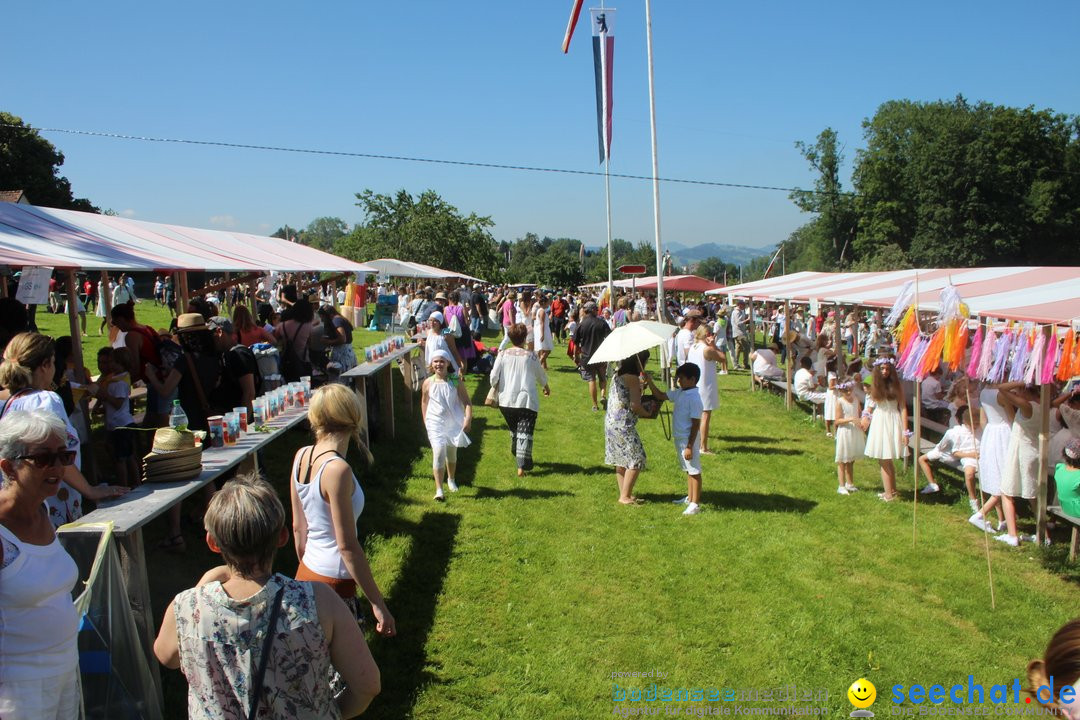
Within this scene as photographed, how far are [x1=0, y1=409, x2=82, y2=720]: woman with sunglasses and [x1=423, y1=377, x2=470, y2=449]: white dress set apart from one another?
4503 mm

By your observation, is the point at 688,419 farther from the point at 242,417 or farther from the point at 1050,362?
the point at 242,417

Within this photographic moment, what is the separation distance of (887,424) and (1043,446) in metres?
1.71

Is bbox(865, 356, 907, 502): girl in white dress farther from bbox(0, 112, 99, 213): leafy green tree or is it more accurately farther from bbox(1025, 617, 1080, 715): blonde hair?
bbox(0, 112, 99, 213): leafy green tree

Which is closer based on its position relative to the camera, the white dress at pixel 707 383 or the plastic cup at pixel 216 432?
the plastic cup at pixel 216 432

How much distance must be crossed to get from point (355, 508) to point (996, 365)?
533 cm

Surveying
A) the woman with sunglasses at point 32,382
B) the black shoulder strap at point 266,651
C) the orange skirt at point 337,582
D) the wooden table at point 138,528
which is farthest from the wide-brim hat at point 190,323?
the black shoulder strap at point 266,651

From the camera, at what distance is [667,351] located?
1211cm

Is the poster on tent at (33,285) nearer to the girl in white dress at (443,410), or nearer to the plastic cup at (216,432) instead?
the plastic cup at (216,432)

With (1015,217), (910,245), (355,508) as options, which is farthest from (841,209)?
(355,508)

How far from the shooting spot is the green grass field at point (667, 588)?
4230 mm

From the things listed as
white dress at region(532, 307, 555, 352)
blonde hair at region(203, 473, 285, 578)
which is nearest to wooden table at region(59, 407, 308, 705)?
blonde hair at region(203, 473, 285, 578)

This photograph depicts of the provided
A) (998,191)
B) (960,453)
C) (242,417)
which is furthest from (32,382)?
(998,191)

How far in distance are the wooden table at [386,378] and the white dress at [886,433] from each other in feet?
17.6

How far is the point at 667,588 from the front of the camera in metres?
5.38
